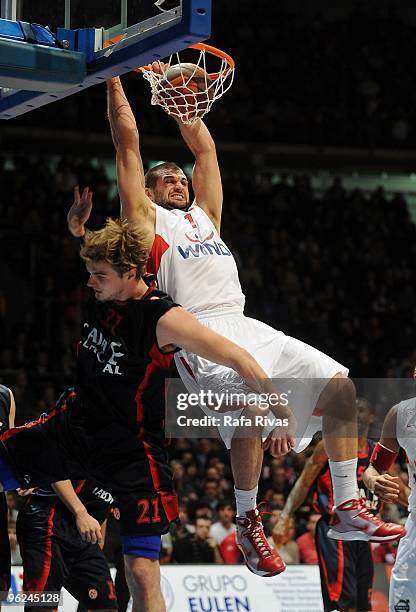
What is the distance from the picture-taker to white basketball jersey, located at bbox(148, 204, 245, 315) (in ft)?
19.7

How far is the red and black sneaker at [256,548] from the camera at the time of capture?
5523mm

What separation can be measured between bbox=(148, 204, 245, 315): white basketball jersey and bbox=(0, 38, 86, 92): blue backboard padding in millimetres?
1293

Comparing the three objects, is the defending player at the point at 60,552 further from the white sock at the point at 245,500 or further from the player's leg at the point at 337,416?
the player's leg at the point at 337,416

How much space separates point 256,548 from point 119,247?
74.0 inches

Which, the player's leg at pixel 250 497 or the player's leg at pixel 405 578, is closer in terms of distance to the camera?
the player's leg at pixel 250 497

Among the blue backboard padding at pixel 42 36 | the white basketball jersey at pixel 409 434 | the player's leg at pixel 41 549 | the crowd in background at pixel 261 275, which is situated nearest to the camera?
the blue backboard padding at pixel 42 36

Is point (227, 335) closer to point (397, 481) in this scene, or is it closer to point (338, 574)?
point (397, 481)

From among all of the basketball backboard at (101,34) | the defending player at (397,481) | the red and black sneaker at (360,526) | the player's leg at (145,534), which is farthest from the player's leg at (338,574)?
the basketball backboard at (101,34)

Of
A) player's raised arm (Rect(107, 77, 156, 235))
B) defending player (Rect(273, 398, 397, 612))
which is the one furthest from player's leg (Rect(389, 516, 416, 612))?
player's raised arm (Rect(107, 77, 156, 235))

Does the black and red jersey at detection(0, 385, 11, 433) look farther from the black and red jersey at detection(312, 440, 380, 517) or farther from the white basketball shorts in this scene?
the black and red jersey at detection(312, 440, 380, 517)

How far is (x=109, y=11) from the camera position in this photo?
5172 mm

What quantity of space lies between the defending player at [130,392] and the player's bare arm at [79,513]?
0.88 meters

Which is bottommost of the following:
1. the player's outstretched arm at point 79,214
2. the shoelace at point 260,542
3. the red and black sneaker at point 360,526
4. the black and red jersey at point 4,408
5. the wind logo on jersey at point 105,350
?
the shoelace at point 260,542

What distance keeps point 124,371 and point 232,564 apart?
404 cm
